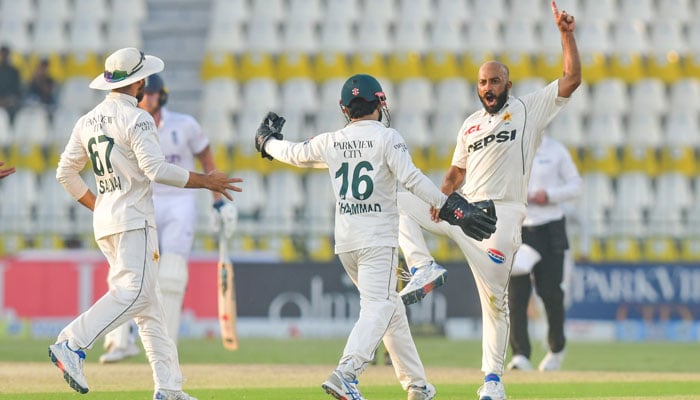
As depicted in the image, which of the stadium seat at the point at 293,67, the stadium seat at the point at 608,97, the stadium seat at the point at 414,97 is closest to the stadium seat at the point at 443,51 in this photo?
the stadium seat at the point at 414,97

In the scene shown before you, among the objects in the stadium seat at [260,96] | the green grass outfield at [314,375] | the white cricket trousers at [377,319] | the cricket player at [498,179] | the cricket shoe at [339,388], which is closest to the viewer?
the cricket shoe at [339,388]

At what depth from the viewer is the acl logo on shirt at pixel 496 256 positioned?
26.1 ft

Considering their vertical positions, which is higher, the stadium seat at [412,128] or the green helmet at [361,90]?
the green helmet at [361,90]

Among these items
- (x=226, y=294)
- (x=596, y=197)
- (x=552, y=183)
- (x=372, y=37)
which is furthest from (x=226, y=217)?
(x=372, y=37)

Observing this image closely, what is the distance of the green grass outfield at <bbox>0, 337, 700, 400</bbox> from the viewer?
8625mm

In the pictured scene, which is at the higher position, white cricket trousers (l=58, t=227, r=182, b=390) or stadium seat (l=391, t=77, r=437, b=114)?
stadium seat (l=391, t=77, r=437, b=114)

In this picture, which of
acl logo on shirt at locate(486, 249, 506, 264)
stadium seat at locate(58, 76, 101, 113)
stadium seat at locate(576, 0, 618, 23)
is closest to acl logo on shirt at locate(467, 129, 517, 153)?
acl logo on shirt at locate(486, 249, 506, 264)

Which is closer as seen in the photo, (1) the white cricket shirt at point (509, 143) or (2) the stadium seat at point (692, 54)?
(1) the white cricket shirt at point (509, 143)

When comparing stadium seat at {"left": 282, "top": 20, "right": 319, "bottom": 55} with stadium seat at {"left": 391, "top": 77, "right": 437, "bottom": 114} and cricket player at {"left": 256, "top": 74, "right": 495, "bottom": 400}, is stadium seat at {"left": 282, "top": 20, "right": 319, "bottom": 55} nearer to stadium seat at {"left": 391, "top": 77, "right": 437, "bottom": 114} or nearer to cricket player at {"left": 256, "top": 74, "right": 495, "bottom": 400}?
stadium seat at {"left": 391, "top": 77, "right": 437, "bottom": 114}

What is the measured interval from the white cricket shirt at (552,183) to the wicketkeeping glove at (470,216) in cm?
384

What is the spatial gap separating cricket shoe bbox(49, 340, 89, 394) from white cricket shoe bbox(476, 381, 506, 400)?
2.23 meters

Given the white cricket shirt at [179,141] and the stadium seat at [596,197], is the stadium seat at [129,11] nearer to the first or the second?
the stadium seat at [596,197]

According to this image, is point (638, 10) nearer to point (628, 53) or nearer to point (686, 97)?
point (628, 53)

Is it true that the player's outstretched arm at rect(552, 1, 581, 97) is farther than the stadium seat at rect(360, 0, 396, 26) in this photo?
No
